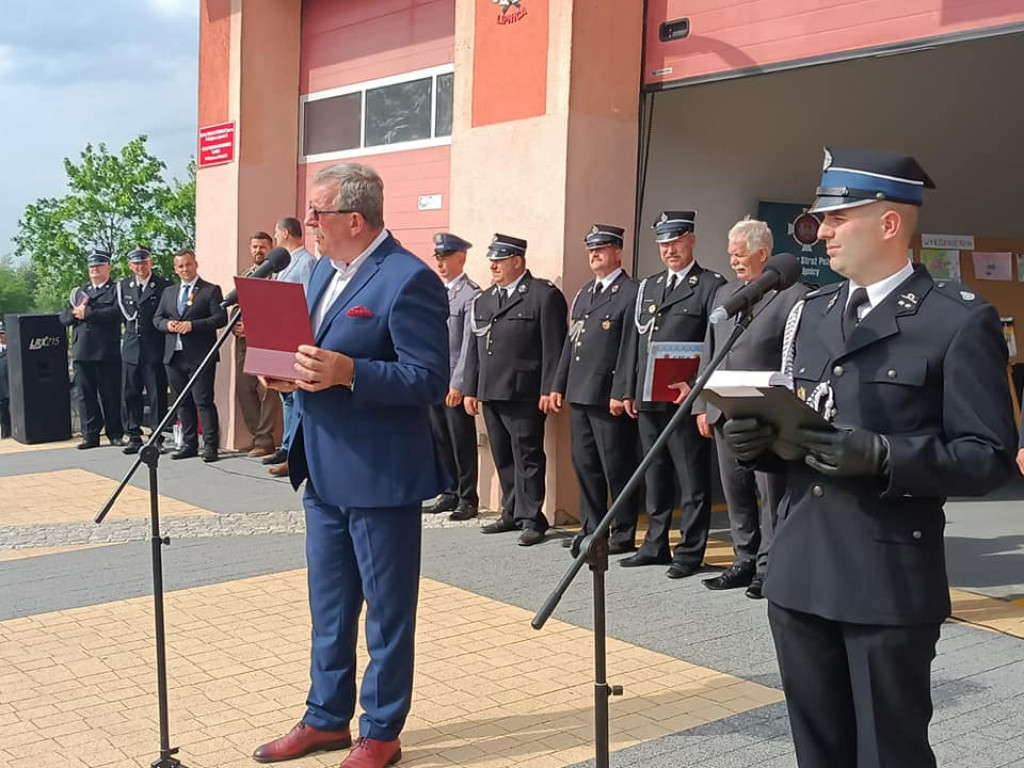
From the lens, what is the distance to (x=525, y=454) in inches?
314

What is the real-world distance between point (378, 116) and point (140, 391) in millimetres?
4046

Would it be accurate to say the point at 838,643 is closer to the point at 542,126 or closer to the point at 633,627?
the point at 633,627

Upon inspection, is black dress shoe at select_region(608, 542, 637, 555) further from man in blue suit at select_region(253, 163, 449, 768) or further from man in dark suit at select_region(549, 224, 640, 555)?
man in blue suit at select_region(253, 163, 449, 768)

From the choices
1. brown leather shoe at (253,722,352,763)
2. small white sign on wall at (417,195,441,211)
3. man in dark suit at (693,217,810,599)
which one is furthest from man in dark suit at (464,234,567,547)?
brown leather shoe at (253,722,352,763)

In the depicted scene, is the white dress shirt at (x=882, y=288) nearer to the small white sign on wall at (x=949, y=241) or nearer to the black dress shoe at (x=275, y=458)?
the black dress shoe at (x=275, y=458)

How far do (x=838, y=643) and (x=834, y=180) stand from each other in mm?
1137

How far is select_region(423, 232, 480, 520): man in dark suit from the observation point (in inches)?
335

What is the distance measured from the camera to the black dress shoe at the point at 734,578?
6.57 meters

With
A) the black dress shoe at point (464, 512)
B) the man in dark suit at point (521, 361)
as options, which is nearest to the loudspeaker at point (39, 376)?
the black dress shoe at point (464, 512)

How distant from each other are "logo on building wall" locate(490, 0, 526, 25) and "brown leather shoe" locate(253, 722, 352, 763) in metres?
6.11

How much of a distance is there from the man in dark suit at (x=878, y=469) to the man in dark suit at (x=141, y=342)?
10287 mm

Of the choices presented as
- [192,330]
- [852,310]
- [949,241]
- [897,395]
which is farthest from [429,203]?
[897,395]

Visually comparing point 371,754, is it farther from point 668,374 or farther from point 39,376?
point 39,376

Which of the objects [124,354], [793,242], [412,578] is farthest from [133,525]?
[793,242]
